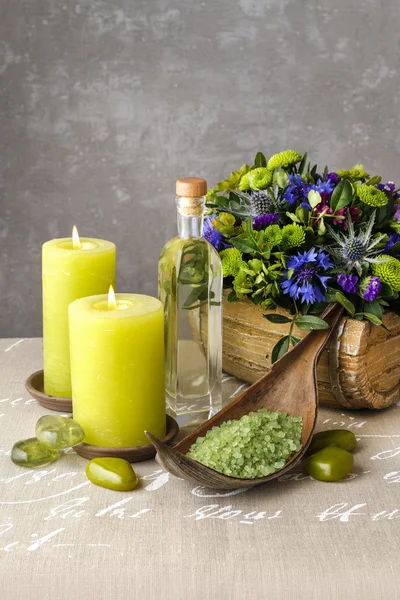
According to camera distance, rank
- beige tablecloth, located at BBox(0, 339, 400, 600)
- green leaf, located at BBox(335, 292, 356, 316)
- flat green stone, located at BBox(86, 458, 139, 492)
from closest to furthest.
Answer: beige tablecloth, located at BBox(0, 339, 400, 600)
flat green stone, located at BBox(86, 458, 139, 492)
green leaf, located at BBox(335, 292, 356, 316)

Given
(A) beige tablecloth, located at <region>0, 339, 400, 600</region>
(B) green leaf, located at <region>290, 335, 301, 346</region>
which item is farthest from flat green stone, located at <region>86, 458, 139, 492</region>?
(B) green leaf, located at <region>290, 335, 301, 346</region>

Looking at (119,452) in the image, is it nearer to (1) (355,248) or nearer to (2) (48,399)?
(2) (48,399)

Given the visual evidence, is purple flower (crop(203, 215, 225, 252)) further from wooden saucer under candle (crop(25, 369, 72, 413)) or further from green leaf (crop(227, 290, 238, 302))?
wooden saucer under candle (crop(25, 369, 72, 413))

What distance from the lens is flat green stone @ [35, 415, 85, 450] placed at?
2.23 feet

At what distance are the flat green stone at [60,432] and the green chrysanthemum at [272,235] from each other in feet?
0.85

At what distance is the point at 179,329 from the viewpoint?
0.76 m

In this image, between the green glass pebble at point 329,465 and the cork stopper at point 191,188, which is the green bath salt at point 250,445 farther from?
the cork stopper at point 191,188

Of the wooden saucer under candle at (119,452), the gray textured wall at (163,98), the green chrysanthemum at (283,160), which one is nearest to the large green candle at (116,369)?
the wooden saucer under candle at (119,452)

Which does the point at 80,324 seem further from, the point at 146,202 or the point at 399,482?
the point at 146,202

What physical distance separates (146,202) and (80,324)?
1.27 m

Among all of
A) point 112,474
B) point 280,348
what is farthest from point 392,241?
point 112,474

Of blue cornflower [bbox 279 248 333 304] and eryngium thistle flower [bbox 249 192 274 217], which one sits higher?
eryngium thistle flower [bbox 249 192 274 217]

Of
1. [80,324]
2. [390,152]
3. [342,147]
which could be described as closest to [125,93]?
[342,147]

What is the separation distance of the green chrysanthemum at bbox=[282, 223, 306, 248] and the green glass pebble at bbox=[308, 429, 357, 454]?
0.19 meters
